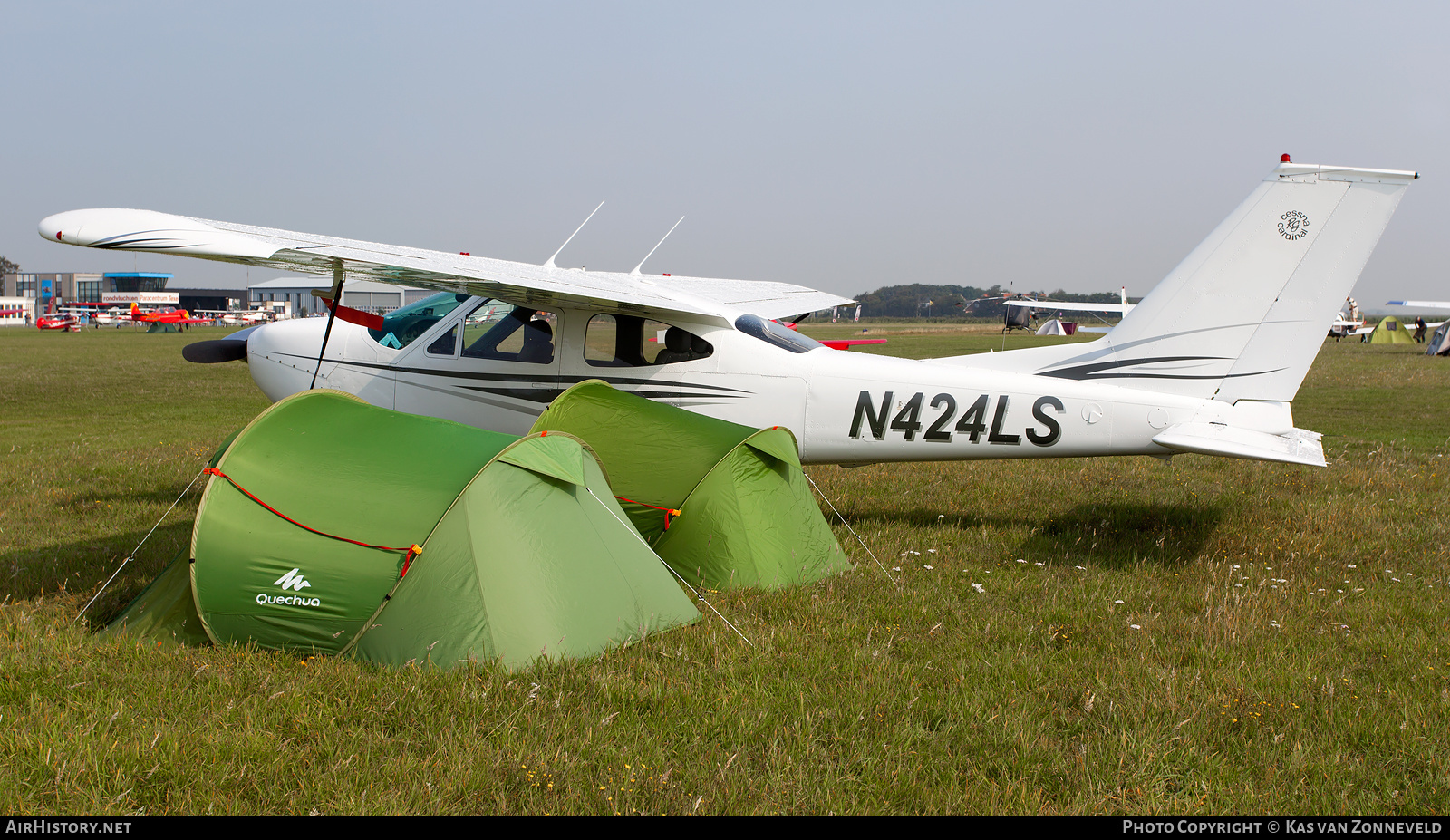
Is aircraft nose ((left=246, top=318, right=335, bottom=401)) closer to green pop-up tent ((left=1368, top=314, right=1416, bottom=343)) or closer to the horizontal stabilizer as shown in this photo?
the horizontal stabilizer

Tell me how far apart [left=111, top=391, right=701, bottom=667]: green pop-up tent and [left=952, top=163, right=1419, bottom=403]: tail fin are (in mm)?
4172

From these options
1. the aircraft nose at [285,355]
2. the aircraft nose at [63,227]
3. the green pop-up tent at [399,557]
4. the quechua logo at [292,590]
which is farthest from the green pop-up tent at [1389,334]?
the aircraft nose at [63,227]

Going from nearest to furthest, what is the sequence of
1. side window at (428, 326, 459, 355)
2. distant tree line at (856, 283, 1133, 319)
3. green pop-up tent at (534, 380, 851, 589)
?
1. green pop-up tent at (534, 380, 851, 589)
2. side window at (428, 326, 459, 355)
3. distant tree line at (856, 283, 1133, 319)

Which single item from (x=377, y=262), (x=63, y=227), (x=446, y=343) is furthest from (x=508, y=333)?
(x=63, y=227)

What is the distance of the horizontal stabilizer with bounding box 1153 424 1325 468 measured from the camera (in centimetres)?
597

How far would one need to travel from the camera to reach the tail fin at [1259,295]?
636 centimetres

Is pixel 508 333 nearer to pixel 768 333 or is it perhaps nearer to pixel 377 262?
pixel 377 262

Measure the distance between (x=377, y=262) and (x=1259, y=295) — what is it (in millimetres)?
6336

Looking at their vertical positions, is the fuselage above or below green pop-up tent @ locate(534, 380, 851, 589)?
above

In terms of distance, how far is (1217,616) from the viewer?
519cm

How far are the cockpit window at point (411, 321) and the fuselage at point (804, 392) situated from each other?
37 mm

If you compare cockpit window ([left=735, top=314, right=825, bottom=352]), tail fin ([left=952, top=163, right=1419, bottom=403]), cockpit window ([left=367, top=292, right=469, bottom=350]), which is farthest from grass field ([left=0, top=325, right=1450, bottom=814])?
cockpit window ([left=367, top=292, right=469, bottom=350])

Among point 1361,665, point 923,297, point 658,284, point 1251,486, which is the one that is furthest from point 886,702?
point 923,297

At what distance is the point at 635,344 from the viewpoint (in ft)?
24.5
